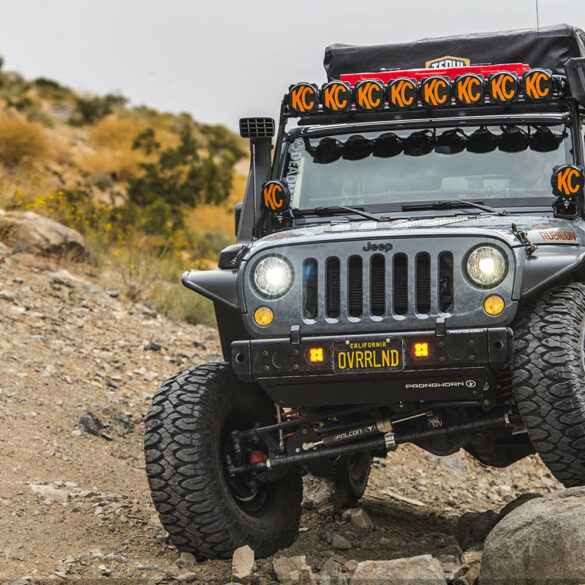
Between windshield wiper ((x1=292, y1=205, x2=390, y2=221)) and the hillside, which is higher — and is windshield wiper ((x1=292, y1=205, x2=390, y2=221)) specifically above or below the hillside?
below

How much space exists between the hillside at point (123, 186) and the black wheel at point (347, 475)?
17.7 ft

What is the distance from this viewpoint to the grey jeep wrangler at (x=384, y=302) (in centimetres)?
446

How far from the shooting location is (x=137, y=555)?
16.8 ft

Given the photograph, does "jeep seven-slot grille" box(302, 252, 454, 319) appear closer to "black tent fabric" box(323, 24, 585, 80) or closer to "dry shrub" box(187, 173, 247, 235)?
"black tent fabric" box(323, 24, 585, 80)

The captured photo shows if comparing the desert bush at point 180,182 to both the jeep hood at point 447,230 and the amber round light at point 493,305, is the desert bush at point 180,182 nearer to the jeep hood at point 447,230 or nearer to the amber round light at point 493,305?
the jeep hood at point 447,230

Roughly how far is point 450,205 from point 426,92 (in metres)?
0.71

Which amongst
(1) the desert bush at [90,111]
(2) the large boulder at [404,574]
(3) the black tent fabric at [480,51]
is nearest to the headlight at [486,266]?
(2) the large boulder at [404,574]

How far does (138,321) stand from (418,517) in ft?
16.2

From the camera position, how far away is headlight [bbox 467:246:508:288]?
4465mm

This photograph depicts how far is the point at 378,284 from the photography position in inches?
183

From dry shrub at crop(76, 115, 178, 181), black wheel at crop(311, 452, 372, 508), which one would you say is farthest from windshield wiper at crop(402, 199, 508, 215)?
dry shrub at crop(76, 115, 178, 181)

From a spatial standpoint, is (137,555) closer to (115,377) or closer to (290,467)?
(290,467)

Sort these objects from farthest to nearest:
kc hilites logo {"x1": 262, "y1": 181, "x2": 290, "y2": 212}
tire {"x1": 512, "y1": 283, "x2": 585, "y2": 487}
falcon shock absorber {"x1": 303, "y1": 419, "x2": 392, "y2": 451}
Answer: kc hilites logo {"x1": 262, "y1": 181, "x2": 290, "y2": 212}
falcon shock absorber {"x1": 303, "y1": 419, "x2": 392, "y2": 451}
tire {"x1": 512, "y1": 283, "x2": 585, "y2": 487}

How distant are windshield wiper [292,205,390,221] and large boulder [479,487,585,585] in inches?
70.4
